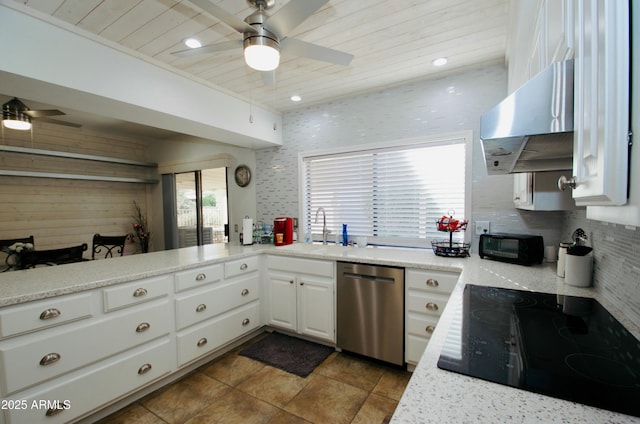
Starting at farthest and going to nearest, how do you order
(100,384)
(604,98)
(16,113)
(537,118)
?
1. (16,113)
2. (100,384)
3. (537,118)
4. (604,98)

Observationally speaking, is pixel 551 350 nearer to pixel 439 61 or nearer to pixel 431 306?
pixel 431 306

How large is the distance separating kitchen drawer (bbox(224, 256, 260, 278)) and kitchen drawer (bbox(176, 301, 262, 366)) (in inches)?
13.7

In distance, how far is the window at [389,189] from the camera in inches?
101

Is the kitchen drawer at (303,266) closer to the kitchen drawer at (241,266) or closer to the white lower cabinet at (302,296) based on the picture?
the white lower cabinet at (302,296)

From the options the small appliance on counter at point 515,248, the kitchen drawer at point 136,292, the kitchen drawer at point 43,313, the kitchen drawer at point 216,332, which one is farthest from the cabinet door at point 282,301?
the small appliance on counter at point 515,248

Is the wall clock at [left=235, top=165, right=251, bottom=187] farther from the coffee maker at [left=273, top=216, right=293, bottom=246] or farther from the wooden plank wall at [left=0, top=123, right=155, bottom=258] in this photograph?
the wooden plank wall at [left=0, top=123, right=155, bottom=258]

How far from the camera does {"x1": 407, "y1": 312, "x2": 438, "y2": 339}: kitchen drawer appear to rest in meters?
2.07

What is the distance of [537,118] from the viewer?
2.45 ft

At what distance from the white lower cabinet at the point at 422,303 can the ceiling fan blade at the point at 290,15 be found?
1809 millimetres

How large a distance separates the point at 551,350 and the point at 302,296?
2076mm

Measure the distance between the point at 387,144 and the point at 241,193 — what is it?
208 centimetres

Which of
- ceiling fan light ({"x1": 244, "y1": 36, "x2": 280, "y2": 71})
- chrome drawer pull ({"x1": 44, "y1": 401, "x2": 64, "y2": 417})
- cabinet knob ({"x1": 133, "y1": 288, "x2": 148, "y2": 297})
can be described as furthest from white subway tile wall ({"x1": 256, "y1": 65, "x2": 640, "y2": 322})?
chrome drawer pull ({"x1": 44, "y1": 401, "x2": 64, "y2": 417})

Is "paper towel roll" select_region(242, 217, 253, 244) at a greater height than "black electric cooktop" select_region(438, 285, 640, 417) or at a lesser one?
greater

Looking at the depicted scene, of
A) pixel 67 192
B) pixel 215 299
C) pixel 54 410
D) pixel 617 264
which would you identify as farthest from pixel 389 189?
pixel 67 192
